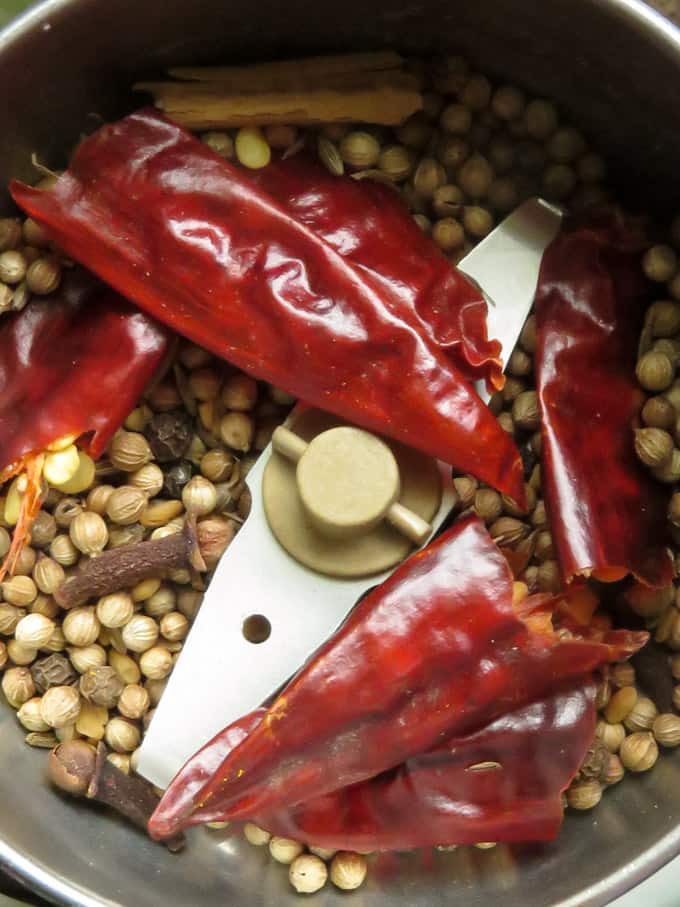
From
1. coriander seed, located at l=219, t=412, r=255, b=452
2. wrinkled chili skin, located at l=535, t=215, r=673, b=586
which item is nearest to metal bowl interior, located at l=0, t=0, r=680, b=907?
wrinkled chili skin, located at l=535, t=215, r=673, b=586

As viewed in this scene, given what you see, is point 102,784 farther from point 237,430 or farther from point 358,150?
point 358,150

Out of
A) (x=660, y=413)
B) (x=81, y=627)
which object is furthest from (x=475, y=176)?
(x=81, y=627)

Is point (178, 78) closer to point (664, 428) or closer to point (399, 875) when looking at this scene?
point (664, 428)

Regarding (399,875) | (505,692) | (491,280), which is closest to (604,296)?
(491,280)

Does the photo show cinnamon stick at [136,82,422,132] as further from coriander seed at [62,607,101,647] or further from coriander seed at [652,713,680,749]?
coriander seed at [652,713,680,749]

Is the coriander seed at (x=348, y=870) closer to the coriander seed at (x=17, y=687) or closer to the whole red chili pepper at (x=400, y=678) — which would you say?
the whole red chili pepper at (x=400, y=678)

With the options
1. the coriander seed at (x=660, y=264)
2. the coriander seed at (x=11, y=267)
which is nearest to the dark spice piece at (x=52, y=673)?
the coriander seed at (x=11, y=267)
